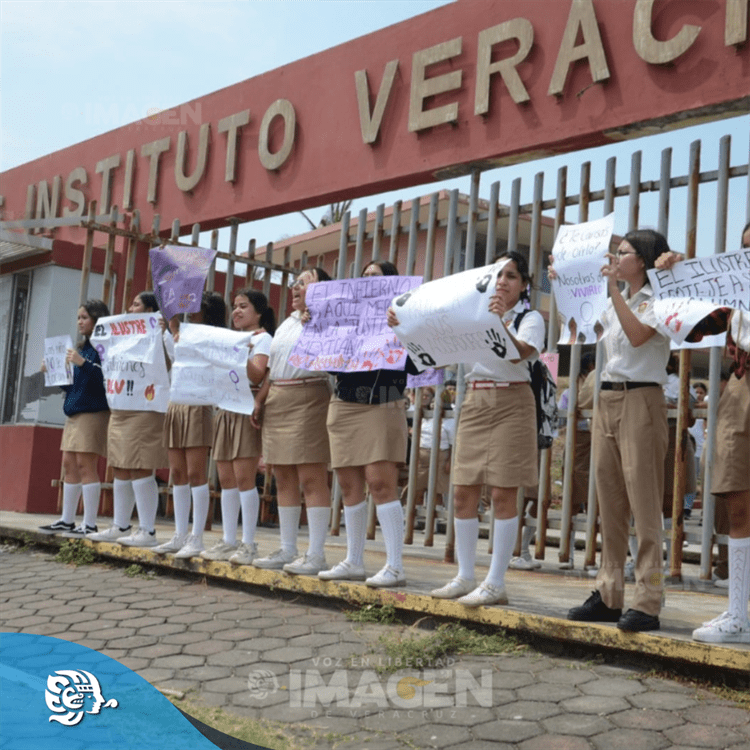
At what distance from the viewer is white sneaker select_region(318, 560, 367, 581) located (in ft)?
17.1

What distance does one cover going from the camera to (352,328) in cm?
541

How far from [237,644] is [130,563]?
7.79ft

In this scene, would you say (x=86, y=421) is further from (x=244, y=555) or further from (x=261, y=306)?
(x=244, y=555)

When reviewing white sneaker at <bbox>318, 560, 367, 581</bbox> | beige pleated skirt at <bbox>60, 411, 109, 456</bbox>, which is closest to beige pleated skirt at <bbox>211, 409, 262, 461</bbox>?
white sneaker at <bbox>318, 560, 367, 581</bbox>

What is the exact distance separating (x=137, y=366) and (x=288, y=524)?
1790 mm

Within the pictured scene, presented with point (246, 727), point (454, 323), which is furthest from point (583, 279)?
point (246, 727)

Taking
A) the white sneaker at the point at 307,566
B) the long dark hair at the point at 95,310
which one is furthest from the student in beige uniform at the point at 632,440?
the long dark hair at the point at 95,310

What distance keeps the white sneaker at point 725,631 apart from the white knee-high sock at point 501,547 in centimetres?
104

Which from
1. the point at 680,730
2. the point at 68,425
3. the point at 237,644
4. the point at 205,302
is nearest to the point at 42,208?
the point at 68,425

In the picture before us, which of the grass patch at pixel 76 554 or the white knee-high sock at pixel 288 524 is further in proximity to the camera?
the grass patch at pixel 76 554

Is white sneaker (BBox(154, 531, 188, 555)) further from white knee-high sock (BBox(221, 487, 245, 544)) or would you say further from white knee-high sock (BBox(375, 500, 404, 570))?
white knee-high sock (BBox(375, 500, 404, 570))

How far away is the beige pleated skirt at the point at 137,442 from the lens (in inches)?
→ 265

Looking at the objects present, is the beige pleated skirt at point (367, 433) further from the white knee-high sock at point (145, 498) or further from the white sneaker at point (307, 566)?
the white knee-high sock at point (145, 498)

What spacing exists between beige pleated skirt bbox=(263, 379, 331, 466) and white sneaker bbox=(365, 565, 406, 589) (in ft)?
2.90
